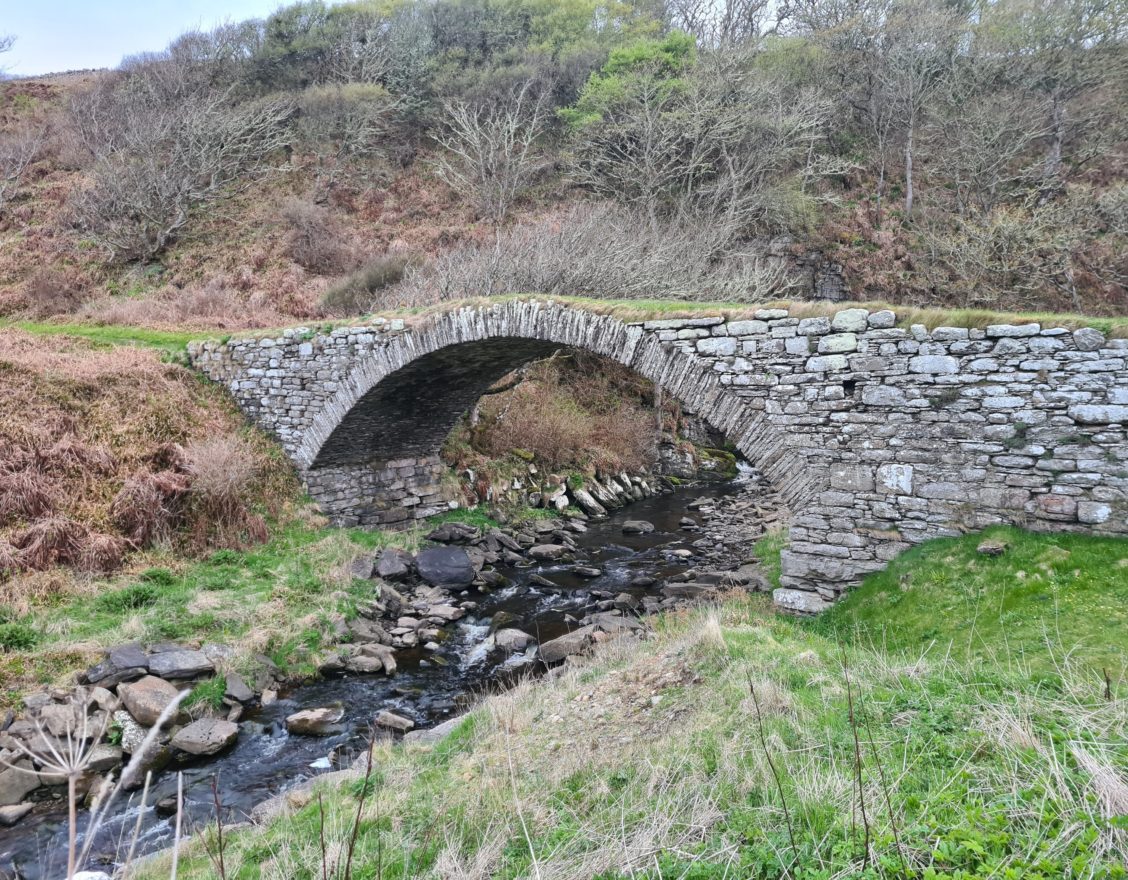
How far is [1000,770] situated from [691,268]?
49.4 ft

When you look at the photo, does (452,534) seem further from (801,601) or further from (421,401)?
(801,601)

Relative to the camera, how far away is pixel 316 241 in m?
25.7

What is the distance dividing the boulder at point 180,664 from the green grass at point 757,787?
11.5 feet

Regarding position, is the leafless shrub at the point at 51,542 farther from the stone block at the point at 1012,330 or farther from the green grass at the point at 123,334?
the stone block at the point at 1012,330

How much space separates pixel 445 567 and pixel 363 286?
42.2 ft

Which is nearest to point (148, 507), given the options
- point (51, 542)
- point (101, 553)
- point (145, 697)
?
point (101, 553)

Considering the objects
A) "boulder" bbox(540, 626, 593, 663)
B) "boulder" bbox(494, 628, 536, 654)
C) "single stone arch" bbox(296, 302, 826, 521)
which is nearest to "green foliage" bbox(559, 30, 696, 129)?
"single stone arch" bbox(296, 302, 826, 521)

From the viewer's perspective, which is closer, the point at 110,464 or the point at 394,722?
the point at 394,722

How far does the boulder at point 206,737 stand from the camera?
6.80 metres

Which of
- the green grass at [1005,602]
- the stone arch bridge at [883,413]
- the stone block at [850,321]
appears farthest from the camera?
the stone block at [850,321]

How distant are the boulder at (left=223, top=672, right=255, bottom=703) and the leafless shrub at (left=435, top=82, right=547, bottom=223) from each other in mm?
19970


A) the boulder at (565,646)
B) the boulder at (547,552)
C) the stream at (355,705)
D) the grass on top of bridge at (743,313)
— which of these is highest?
the grass on top of bridge at (743,313)

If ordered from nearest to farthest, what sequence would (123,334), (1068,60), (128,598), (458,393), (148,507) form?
(128,598), (148,507), (458,393), (123,334), (1068,60)

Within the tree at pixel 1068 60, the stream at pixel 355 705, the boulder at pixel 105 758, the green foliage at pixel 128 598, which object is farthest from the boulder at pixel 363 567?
the tree at pixel 1068 60
